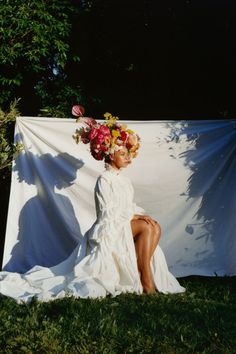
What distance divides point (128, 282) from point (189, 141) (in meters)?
2.14

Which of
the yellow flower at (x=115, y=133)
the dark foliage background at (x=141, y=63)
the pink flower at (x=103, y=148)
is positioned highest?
the dark foliage background at (x=141, y=63)

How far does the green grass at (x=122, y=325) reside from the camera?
3.36 m

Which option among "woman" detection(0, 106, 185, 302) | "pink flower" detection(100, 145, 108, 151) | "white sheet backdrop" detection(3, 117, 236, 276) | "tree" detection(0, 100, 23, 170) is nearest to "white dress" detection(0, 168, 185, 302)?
"woman" detection(0, 106, 185, 302)

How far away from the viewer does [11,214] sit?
5.93 metres

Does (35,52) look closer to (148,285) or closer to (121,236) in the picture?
(121,236)

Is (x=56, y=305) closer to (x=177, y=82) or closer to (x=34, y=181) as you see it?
(x=34, y=181)

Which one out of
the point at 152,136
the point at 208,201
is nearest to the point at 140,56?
the point at 152,136

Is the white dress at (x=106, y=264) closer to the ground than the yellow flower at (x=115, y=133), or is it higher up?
closer to the ground

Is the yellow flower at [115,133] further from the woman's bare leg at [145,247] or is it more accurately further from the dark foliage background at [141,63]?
the dark foliage background at [141,63]

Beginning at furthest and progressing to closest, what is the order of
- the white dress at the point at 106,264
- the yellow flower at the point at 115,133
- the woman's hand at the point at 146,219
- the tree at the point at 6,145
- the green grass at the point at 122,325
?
the tree at the point at 6,145
the yellow flower at the point at 115,133
the woman's hand at the point at 146,219
the white dress at the point at 106,264
the green grass at the point at 122,325

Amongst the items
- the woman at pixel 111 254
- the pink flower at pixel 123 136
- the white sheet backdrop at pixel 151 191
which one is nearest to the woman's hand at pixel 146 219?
the woman at pixel 111 254

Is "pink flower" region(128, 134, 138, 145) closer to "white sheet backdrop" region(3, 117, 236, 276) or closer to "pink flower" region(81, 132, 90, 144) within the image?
"pink flower" region(81, 132, 90, 144)

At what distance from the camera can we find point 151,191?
6426 mm

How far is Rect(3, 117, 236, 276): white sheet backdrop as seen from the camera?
239 inches
